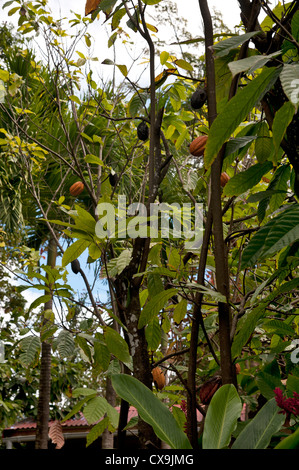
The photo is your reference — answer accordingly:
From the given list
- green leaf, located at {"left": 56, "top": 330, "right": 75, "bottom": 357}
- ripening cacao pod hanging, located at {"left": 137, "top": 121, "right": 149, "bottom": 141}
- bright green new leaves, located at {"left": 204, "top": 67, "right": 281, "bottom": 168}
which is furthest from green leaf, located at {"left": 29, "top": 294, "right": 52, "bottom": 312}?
bright green new leaves, located at {"left": 204, "top": 67, "right": 281, "bottom": 168}

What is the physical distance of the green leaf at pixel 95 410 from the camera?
3.34 feet

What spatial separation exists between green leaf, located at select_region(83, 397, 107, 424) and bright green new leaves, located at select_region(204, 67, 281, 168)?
0.68 meters

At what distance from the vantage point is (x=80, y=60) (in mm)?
3297

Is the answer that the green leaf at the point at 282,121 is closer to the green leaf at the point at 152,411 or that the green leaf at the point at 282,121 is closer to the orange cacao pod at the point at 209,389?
the green leaf at the point at 152,411

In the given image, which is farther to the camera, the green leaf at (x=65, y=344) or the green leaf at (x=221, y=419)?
the green leaf at (x=65, y=344)

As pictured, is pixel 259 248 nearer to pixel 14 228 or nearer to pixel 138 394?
pixel 138 394

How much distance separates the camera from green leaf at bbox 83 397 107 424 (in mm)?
1020

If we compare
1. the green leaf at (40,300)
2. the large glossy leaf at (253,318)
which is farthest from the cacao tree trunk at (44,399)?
the large glossy leaf at (253,318)

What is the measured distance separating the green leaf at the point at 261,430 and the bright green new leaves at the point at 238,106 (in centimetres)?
37

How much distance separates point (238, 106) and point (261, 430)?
16.5 inches

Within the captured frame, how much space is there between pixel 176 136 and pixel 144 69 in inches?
51.3

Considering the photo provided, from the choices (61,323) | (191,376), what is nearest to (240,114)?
(191,376)

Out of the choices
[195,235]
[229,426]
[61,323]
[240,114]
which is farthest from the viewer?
[61,323]

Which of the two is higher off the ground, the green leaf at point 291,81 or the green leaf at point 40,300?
the green leaf at point 291,81
